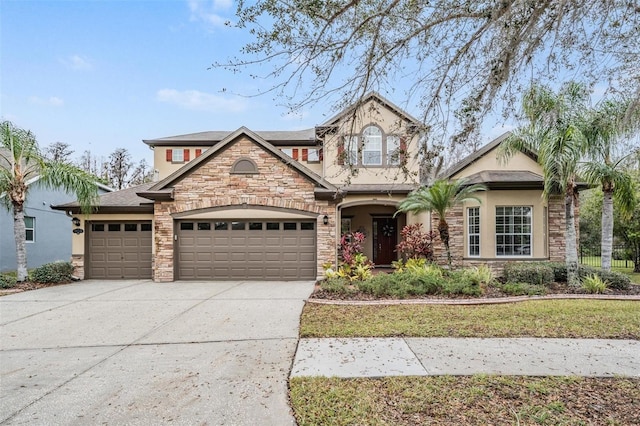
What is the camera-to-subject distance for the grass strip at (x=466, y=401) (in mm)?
3539

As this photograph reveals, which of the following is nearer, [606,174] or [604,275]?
[604,275]

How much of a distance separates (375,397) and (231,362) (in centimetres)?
219

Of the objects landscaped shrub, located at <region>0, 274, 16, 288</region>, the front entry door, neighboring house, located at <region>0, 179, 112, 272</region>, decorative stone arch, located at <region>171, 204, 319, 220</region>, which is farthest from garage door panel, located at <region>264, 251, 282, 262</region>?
neighboring house, located at <region>0, 179, 112, 272</region>

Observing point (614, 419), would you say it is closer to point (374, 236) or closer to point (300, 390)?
point (300, 390)

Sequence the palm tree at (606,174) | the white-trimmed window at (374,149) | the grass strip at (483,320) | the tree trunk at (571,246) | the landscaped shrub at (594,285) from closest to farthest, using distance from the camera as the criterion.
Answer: the grass strip at (483,320), the landscaped shrub at (594,285), the palm tree at (606,174), the tree trunk at (571,246), the white-trimmed window at (374,149)

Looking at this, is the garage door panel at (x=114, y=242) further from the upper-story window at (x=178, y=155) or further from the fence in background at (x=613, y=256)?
the fence in background at (x=613, y=256)

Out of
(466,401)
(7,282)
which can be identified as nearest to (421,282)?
(466,401)

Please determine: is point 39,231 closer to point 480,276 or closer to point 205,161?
point 205,161

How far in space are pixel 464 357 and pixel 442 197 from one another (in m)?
7.50

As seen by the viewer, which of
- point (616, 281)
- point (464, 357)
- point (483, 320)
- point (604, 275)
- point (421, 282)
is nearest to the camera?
point (464, 357)

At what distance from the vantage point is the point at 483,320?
716 cm

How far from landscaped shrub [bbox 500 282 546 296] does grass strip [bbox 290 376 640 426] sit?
5.53 m

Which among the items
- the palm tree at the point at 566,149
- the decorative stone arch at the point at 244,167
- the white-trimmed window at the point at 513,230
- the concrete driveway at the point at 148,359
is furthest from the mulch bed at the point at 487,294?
the decorative stone arch at the point at 244,167

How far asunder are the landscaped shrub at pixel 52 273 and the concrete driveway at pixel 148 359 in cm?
256
